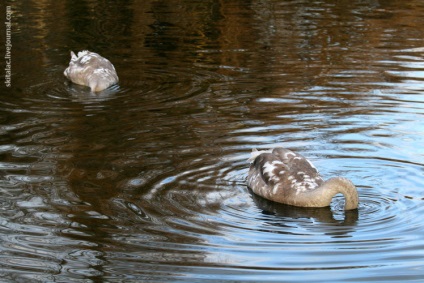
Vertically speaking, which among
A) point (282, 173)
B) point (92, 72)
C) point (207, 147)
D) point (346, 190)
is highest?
point (346, 190)

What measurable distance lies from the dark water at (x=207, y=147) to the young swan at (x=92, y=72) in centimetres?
21

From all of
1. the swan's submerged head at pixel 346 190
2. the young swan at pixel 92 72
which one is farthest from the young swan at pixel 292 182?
the young swan at pixel 92 72

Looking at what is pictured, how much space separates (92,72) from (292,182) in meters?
6.60

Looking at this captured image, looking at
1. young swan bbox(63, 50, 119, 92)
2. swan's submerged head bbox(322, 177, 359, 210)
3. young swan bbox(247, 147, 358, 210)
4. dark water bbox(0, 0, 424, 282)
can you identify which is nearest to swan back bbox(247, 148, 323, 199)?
young swan bbox(247, 147, 358, 210)

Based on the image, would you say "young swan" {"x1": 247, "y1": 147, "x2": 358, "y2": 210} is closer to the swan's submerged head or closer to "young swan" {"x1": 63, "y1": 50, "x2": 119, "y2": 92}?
the swan's submerged head

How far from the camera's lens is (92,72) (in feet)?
52.6

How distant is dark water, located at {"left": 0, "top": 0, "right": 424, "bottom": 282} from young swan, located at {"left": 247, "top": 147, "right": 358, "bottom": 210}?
13cm

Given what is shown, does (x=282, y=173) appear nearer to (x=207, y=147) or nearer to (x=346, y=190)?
(x=346, y=190)

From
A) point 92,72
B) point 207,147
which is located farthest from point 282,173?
point 92,72

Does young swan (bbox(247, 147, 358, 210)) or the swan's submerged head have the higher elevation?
the swan's submerged head

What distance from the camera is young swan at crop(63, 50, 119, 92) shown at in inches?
623

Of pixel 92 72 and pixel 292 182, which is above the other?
pixel 292 182

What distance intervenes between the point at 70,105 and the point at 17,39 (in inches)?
233

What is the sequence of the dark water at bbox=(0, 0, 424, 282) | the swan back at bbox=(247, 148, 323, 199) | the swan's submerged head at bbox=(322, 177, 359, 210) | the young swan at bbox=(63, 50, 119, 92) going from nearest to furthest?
the dark water at bbox=(0, 0, 424, 282)
the swan's submerged head at bbox=(322, 177, 359, 210)
the swan back at bbox=(247, 148, 323, 199)
the young swan at bbox=(63, 50, 119, 92)
